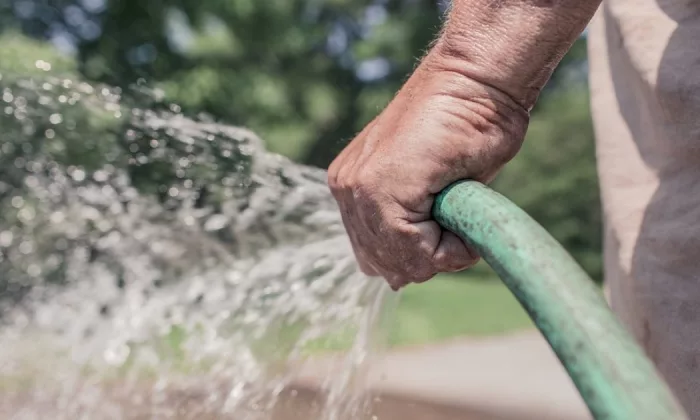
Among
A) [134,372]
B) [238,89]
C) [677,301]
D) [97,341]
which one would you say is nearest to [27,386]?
[97,341]

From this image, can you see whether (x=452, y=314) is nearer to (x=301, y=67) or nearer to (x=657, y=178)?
(x=301, y=67)

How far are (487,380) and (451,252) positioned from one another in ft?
15.7

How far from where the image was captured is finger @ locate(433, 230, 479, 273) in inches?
44.0

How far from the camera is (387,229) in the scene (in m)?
1.12

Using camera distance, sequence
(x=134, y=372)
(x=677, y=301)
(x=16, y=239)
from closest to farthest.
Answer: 1. (x=677, y=301)
2. (x=134, y=372)
3. (x=16, y=239)

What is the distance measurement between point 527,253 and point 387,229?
0.30m

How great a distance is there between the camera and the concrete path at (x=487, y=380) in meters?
4.78

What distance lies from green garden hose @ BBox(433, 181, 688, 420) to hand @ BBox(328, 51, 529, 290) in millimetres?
113

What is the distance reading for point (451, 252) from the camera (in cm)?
112

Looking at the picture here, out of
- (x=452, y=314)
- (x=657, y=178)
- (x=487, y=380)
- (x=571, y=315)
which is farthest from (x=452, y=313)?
(x=571, y=315)

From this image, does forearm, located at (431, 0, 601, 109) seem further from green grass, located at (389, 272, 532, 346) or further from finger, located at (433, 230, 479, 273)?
green grass, located at (389, 272, 532, 346)

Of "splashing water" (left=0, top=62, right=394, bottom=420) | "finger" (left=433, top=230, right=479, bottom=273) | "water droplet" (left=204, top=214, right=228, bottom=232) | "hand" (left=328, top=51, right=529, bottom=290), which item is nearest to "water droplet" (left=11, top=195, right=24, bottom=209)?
"splashing water" (left=0, top=62, right=394, bottom=420)

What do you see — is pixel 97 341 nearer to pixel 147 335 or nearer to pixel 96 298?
pixel 147 335

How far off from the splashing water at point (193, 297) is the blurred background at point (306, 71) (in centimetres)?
661
